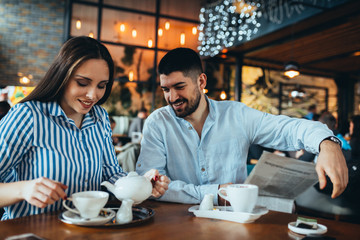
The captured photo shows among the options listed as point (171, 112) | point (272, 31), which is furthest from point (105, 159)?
point (272, 31)

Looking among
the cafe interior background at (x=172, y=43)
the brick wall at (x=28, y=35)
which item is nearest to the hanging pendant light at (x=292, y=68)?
the cafe interior background at (x=172, y=43)

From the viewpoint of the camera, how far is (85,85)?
126 cm

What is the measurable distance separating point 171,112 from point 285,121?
23.9 inches

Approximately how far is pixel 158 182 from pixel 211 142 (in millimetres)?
519

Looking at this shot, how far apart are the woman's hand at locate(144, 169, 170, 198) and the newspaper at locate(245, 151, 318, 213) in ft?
1.28

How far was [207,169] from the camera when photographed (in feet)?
5.43

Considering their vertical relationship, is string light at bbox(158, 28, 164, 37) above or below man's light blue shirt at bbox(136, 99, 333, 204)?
above

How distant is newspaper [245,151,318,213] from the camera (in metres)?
1.32

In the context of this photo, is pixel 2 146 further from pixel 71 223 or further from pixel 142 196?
pixel 142 196

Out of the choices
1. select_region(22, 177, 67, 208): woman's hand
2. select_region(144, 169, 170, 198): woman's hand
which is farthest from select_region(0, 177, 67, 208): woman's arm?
select_region(144, 169, 170, 198): woman's hand

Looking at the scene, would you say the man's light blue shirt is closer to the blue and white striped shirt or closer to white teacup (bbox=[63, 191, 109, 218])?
the blue and white striped shirt

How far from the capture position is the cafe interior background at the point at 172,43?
6.71 metres

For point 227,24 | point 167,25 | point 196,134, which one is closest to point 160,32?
point 167,25

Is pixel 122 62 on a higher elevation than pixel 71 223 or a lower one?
higher
